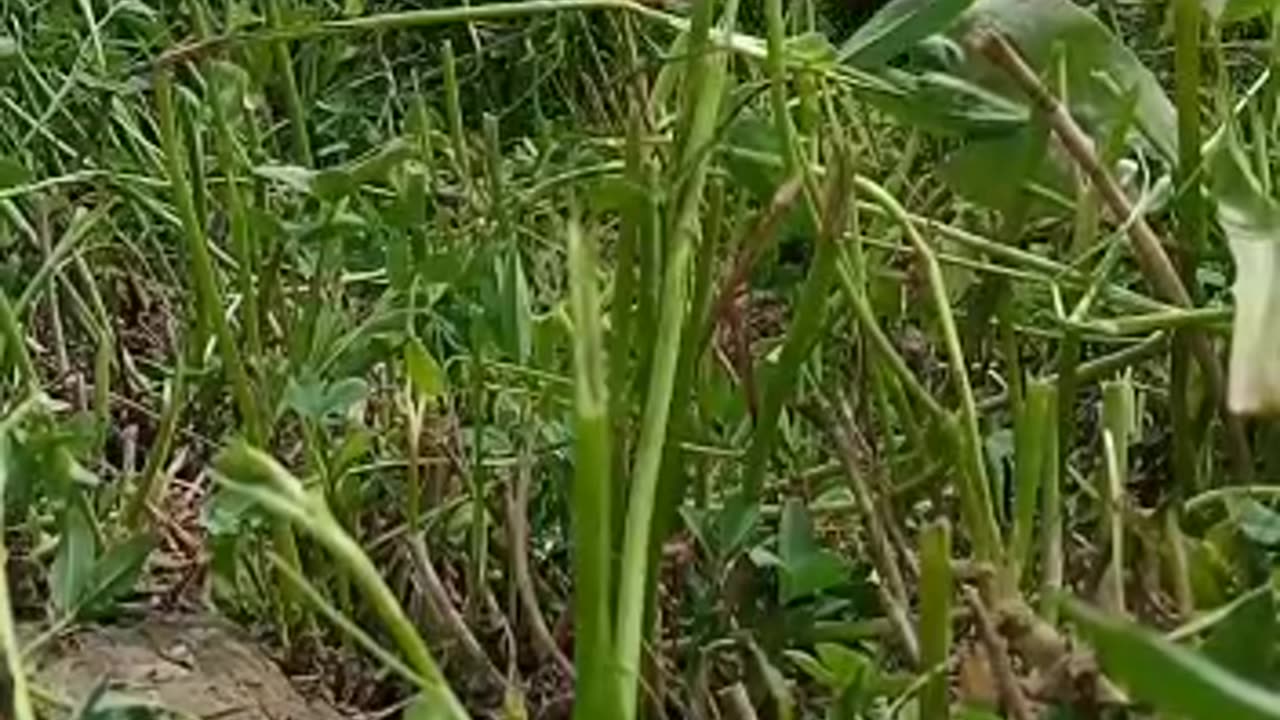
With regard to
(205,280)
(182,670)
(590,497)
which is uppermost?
(590,497)

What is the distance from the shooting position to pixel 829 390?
35.0 inches

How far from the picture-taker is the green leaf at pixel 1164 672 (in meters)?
0.34

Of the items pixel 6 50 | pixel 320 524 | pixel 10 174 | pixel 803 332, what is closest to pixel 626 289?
pixel 803 332

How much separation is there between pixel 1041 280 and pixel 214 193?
2.18 ft

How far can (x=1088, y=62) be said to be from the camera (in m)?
0.84

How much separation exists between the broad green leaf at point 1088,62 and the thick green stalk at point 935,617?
270 millimetres

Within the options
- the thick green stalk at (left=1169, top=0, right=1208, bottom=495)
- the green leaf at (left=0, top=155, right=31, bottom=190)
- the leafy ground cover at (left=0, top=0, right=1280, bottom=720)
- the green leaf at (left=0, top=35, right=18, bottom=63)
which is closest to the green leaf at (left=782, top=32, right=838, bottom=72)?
the leafy ground cover at (left=0, top=0, right=1280, bottom=720)

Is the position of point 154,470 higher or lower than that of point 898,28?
lower

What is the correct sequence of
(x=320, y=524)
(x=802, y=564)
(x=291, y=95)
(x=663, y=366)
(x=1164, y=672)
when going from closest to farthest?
(x=1164, y=672), (x=320, y=524), (x=663, y=366), (x=802, y=564), (x=291, y=95)

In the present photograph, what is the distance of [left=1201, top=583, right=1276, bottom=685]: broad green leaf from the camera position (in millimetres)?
522

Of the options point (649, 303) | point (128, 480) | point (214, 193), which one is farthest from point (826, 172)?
point (214, 193)

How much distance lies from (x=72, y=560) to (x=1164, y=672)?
0.53 meters

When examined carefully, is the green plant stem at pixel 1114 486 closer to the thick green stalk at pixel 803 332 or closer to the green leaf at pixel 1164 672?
the thick green stalk at pixel 803 332

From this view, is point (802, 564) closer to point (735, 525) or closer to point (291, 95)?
point (735, 525)
